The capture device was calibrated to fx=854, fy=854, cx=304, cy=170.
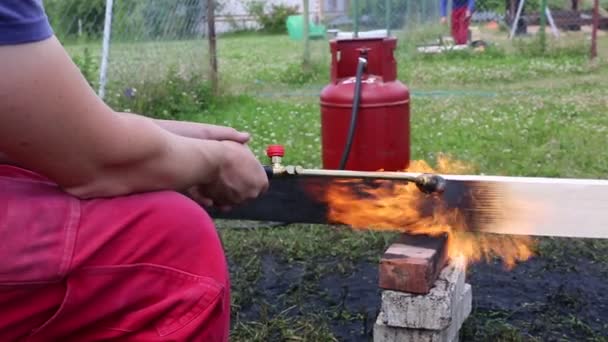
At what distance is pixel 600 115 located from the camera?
22.6 feet

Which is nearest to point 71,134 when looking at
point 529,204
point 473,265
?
point 529,204

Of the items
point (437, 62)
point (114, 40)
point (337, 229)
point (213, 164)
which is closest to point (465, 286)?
point (337, 229)

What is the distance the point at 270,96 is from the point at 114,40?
268 centimetres

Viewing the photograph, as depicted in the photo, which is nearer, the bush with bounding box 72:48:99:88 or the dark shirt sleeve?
the dark shirt sleeve

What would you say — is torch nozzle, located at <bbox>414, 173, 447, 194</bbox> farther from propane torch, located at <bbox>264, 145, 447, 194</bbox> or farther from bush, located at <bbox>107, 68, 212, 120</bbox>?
bush, located at <bbox>107, 68, 212, 120</bbox>

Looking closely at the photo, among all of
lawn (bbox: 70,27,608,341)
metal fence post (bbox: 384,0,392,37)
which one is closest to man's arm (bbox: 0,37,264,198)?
lawn (bbox: 70,27,608,341)

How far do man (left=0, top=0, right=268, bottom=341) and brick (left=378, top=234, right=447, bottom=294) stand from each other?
3.75ft

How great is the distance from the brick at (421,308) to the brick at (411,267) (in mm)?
20

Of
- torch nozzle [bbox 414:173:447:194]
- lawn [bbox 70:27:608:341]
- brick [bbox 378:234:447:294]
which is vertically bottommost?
lawn [bbox 70:27:608:341]

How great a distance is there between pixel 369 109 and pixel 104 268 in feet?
7.72

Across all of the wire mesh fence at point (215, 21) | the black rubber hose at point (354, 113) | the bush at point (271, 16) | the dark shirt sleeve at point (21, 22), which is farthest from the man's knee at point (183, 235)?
the bush at point (271, 16)

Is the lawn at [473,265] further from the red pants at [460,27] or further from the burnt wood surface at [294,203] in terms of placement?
the red pants at [460,27]

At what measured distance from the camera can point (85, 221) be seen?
1.16 meters

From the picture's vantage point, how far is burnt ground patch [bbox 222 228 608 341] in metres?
2.83
